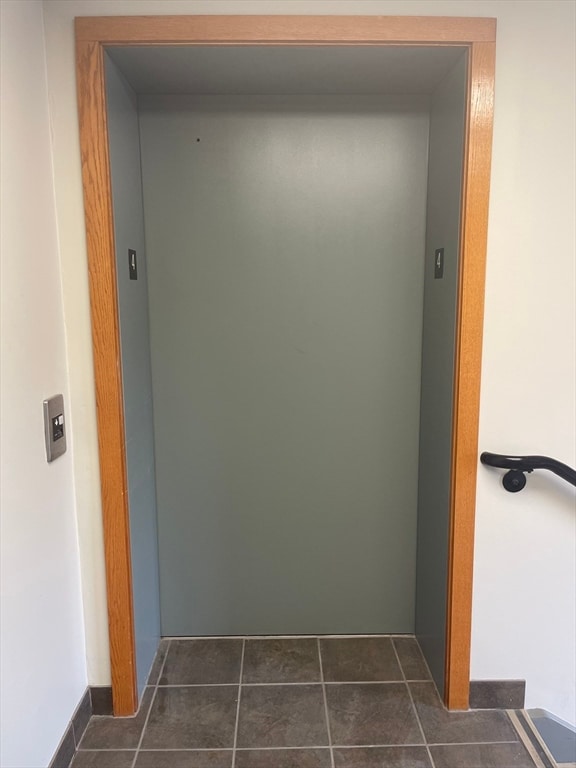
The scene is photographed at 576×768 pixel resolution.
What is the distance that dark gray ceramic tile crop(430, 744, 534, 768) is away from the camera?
5.19 ft

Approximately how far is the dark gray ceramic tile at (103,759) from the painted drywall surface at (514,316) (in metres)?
0.21

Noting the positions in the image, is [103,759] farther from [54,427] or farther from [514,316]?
[514,316]

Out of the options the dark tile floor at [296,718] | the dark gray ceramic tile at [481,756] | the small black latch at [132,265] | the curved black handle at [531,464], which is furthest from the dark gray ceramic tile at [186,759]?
the small black latch at [132,265]

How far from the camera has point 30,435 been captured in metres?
1.39

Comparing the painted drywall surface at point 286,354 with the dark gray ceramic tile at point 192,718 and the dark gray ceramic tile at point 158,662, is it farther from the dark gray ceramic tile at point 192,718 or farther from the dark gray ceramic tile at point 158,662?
the dark gray ceramic tile at point 192,718

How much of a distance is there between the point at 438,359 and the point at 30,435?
1.28 metres

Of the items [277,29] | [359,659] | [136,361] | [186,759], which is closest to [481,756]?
[359,659]

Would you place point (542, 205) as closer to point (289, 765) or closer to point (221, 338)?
point (221, 338)

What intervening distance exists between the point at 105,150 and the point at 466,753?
2107mm

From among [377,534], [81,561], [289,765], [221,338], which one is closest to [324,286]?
[221,338]

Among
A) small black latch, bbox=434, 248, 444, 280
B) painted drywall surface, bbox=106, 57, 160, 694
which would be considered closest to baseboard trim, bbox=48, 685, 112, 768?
painted drywall surface, bbox=106, 57, 160, 694

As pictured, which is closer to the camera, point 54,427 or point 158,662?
point 54,427

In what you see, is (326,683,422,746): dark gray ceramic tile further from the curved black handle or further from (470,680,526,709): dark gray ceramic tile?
the curved black handle

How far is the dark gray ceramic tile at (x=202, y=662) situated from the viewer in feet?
6.27
